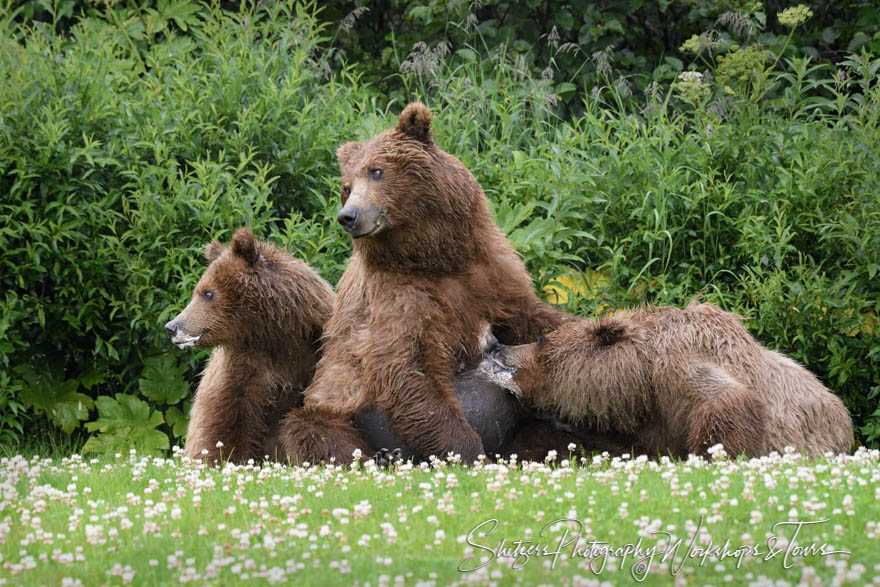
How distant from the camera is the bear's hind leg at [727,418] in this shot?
5.98m

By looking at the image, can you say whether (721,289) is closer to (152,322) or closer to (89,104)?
(152,322)

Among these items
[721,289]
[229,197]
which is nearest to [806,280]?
[721,289]

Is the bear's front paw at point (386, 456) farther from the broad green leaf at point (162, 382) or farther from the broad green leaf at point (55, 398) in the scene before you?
the broad green leaf at point (55, 398)

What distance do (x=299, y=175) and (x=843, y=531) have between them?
5.96 m

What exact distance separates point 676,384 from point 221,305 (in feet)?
8.72

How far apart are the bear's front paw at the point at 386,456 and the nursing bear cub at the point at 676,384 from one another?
2.29ft

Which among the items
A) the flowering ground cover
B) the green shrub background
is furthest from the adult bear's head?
the green shrub background

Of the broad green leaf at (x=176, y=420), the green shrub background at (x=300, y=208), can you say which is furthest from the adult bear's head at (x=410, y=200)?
the broad green leaf at (x=176, y=420)

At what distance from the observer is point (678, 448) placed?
20.9 ft

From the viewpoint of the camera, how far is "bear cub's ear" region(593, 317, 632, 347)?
6363 mm

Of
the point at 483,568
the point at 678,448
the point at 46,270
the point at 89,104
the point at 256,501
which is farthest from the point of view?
the point at 89,104

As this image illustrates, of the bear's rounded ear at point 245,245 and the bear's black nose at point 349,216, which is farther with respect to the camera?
the bear's rounded ear at point 245,245

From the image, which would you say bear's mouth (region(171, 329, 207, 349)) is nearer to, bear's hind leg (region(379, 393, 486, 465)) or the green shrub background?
bear's hind leg (region(379, 393, 486, 465))

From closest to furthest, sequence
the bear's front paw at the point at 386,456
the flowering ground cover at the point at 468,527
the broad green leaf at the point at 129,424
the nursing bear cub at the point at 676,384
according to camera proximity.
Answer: the flowering ground cover at the point at 468,527
the nursing bear cub at the point at 676,384
the bear's front paw at the point at 386,456
the broad green leaf at the point at 129,424
